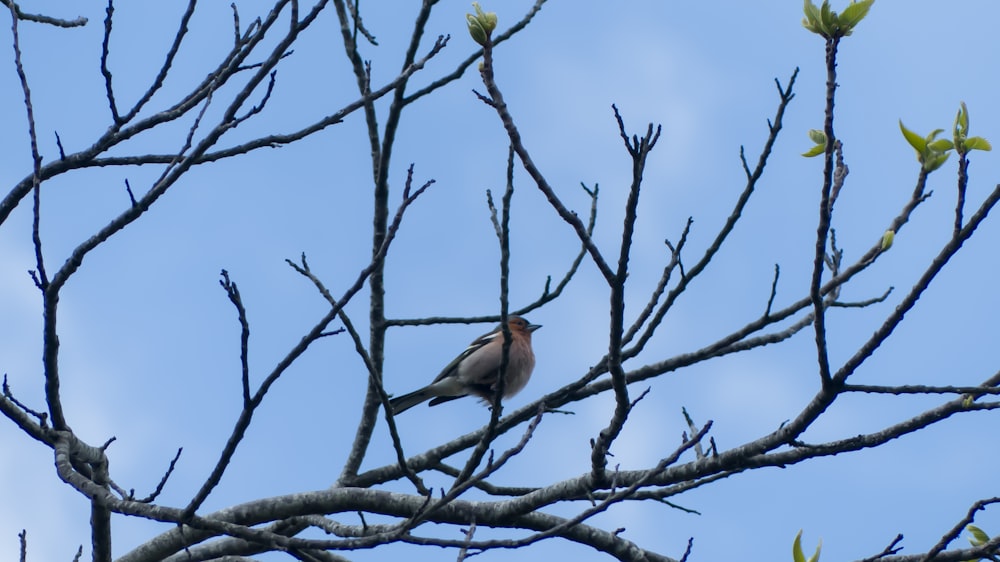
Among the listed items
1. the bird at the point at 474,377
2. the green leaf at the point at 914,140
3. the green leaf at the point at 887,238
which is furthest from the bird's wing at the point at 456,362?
the green leaf at the point at 914,140

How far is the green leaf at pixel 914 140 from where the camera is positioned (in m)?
3.84

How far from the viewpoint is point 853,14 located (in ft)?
12.0

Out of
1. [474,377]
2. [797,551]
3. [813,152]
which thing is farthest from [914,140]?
[474,377]

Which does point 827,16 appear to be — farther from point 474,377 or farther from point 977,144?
point 474,377

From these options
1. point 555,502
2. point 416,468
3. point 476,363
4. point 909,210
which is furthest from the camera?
point 476,363

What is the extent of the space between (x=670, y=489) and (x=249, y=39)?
123 inches

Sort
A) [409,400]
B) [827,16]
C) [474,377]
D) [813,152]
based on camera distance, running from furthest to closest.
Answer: [474,377] → [409,400] → [813,152] → [827,16]

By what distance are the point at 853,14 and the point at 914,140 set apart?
1.78 feet

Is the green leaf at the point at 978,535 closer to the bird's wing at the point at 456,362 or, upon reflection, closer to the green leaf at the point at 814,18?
the green leaf at the point at 814,18

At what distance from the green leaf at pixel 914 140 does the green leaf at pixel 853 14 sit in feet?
1.44

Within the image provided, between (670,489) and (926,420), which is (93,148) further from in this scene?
(926,420)

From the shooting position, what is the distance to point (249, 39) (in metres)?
5.38

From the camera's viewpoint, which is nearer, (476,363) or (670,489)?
(670,489)

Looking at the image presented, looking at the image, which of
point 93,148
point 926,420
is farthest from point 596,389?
point 93,148
